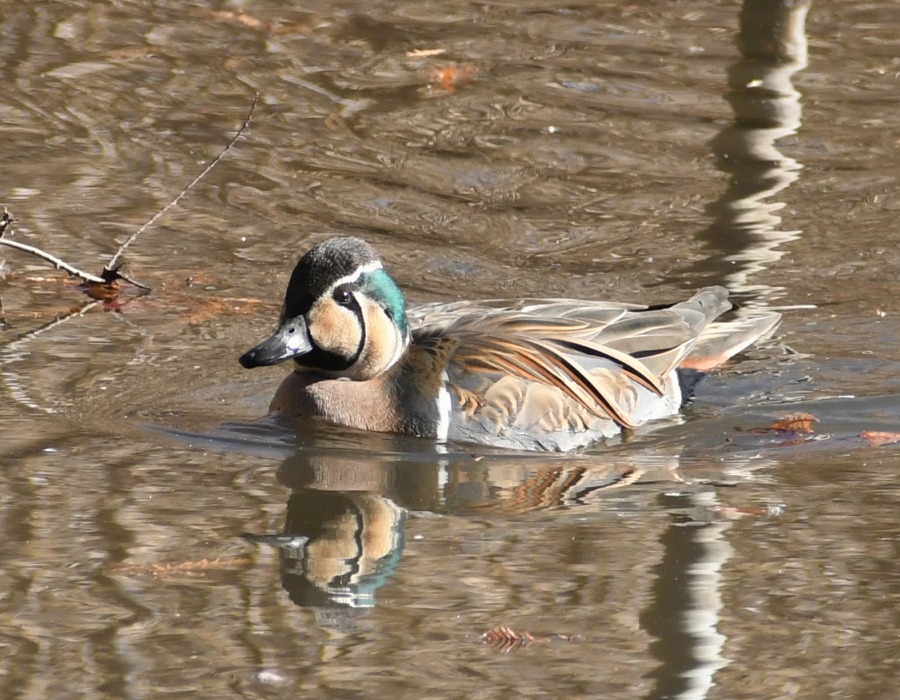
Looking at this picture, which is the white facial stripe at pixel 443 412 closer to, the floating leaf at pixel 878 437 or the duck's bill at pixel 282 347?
the duck's bill at pixel 282 347

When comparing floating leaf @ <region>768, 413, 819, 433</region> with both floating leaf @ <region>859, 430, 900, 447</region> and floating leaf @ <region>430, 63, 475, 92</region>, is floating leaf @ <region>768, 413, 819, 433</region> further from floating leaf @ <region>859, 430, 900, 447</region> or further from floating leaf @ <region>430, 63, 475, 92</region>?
floating leaf @ <region>430, 63, 475, 92</region>

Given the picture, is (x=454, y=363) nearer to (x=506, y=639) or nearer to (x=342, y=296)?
(x=342, y=296)

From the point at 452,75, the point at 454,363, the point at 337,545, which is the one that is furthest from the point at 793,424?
the point at 452,75

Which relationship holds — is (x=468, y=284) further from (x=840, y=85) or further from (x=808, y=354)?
(x=840, y=85)

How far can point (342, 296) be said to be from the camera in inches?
333

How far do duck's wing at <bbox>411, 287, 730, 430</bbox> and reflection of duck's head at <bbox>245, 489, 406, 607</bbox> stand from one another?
49.5 inches

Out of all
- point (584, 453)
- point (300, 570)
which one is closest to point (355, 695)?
point (300, 570)

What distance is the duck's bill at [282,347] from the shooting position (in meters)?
8.21

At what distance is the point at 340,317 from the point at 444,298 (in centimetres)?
240

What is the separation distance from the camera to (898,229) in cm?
1199

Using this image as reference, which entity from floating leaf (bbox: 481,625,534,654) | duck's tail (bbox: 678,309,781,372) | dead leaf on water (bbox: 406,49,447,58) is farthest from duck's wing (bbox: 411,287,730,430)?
dead leaf on water (bbox: 406,49,447,58)

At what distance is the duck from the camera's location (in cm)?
845

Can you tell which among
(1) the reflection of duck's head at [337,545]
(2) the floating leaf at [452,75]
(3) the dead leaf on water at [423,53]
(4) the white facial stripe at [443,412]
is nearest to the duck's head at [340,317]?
(4) the white facial stripe at [443,412]

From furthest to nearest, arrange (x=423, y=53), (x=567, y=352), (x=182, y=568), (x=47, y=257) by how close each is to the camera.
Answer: (x=423, y=53) < (x=47, y=257) < (x=567, y=352) < (x=182, y=568)
